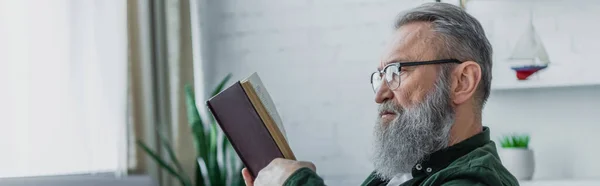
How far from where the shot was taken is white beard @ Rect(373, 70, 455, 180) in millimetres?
1571

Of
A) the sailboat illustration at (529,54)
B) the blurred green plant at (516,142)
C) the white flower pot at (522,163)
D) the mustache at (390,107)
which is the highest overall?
the sailboat illustration at (529,54)

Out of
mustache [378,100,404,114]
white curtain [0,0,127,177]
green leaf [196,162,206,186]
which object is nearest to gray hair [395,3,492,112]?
mustache [378,100,404,114]

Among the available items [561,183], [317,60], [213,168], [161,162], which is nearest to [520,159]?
[561,183]

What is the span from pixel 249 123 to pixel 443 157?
1.16 ft

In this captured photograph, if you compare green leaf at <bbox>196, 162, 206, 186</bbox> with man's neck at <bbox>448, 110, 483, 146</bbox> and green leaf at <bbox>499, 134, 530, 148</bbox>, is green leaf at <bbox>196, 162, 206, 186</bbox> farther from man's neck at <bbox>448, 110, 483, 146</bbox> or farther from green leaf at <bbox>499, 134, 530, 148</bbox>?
man's neck at <bbox>448, 110, 483, 146</bbox>

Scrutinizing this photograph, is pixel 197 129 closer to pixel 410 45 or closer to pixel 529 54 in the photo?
pixel 529 54

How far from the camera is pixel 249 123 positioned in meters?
1.39

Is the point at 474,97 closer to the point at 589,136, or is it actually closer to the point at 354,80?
the point at 589,136

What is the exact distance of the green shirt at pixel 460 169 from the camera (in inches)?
54.3

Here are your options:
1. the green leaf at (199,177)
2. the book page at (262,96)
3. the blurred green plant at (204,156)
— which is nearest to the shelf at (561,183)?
the blurred green plant at (204,156)

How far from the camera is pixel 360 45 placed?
3.39 m

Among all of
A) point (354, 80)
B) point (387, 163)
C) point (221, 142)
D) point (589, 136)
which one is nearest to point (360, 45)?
point (354, 80)

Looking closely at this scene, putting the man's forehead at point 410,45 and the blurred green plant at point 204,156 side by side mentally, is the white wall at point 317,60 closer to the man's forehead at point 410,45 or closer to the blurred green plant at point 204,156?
the blurred green plant at point 204,156

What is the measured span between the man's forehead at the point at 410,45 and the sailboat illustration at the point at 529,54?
138 centimetres
